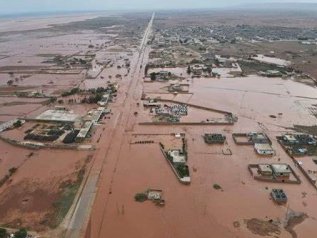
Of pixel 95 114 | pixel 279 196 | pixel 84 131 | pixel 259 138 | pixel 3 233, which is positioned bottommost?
pixel 95 114

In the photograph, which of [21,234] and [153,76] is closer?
[21,234]

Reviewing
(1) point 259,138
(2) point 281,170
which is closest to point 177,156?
(2) point 281,170

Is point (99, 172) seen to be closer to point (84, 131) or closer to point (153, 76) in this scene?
point (84, 131)

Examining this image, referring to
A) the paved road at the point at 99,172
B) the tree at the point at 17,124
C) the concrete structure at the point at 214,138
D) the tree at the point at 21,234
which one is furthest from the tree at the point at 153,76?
the tree at the point at 21,234

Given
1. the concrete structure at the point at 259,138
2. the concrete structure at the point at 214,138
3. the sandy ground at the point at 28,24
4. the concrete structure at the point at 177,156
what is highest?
the concrete structure at the point at 177,156

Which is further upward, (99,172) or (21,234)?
(21,234)

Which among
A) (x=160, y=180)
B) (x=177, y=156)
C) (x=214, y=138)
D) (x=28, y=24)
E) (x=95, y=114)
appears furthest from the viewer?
(x=28, y=24)

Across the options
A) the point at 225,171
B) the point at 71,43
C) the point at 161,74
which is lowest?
the point at 71,43

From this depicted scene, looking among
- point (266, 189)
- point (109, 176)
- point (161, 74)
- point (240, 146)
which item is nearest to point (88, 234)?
point (109, 176)

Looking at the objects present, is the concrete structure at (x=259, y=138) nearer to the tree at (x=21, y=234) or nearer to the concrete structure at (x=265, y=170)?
the concrete structure at (x=265, y=170)

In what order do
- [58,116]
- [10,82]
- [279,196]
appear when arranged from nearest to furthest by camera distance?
[279,196]
[58,116]
[10,82]

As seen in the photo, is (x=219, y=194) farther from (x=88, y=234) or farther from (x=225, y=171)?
(x=88, y=234)
